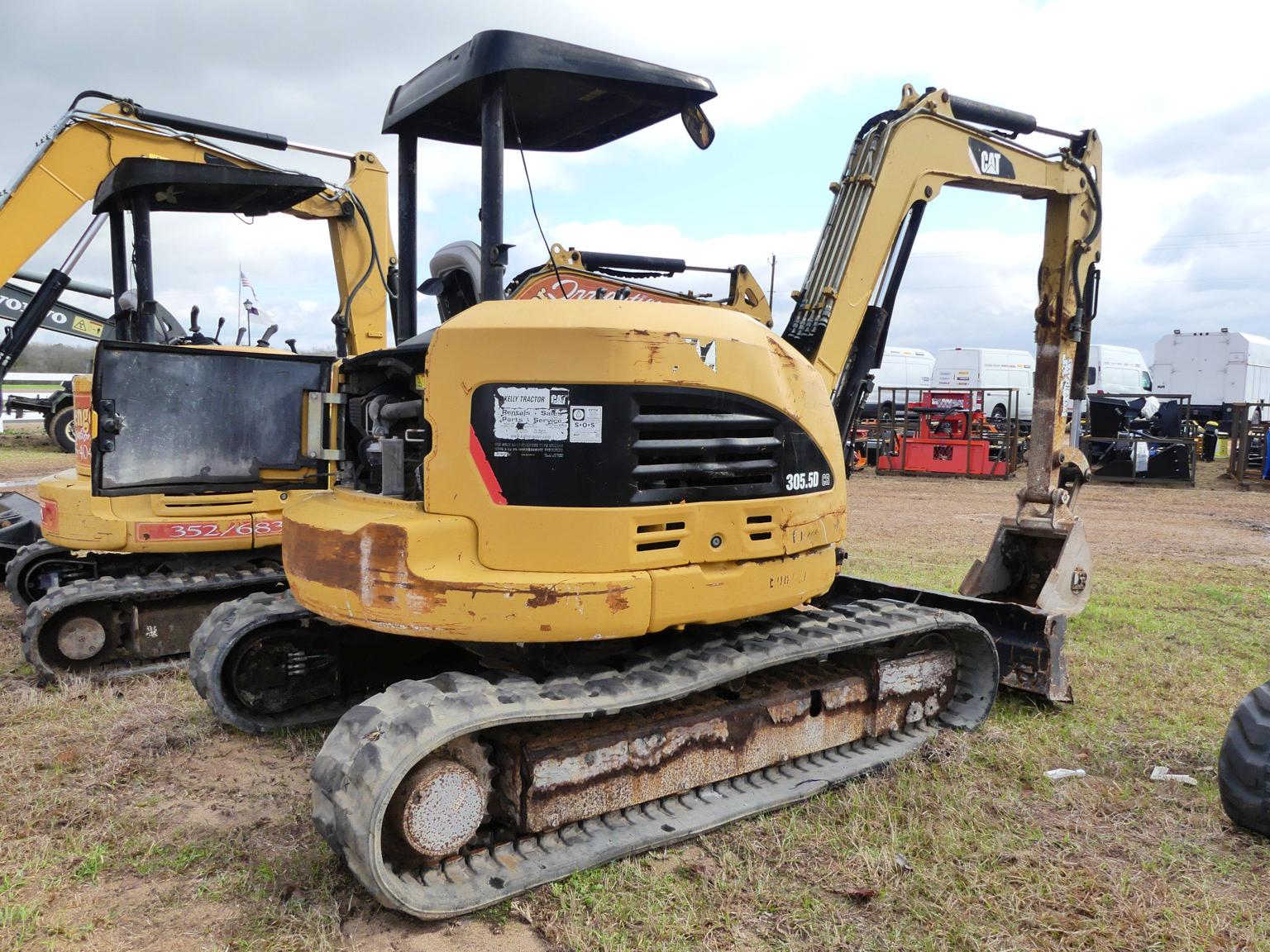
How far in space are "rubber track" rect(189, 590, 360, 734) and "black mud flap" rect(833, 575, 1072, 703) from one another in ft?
11.3

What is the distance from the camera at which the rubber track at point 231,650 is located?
4707 mm

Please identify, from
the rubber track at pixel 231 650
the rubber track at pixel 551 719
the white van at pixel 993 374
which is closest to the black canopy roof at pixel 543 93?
the rubber track at pixel 551 719

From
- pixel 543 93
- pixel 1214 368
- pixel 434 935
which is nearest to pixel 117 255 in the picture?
pixel 543 93

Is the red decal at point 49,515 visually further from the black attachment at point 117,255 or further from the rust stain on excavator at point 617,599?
the rust stain on excavator at point 617,599

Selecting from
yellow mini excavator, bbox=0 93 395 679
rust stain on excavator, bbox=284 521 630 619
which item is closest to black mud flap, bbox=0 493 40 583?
yellow mini excavator, bbox=0 93 395 679

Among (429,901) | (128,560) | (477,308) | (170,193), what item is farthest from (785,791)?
(170,193)

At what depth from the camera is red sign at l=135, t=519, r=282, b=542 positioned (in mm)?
6184

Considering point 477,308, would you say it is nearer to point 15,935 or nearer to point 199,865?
point 199,865

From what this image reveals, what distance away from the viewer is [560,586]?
3.41 m

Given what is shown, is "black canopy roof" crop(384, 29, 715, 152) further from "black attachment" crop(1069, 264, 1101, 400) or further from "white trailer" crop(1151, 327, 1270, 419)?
"white trailer" crop(1151, 327, 1270, 419)

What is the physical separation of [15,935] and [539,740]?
1.81 metres

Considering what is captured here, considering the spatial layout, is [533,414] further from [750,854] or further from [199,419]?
[199,419]

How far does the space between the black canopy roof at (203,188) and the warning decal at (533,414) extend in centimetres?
523

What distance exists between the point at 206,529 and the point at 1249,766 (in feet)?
20.0
